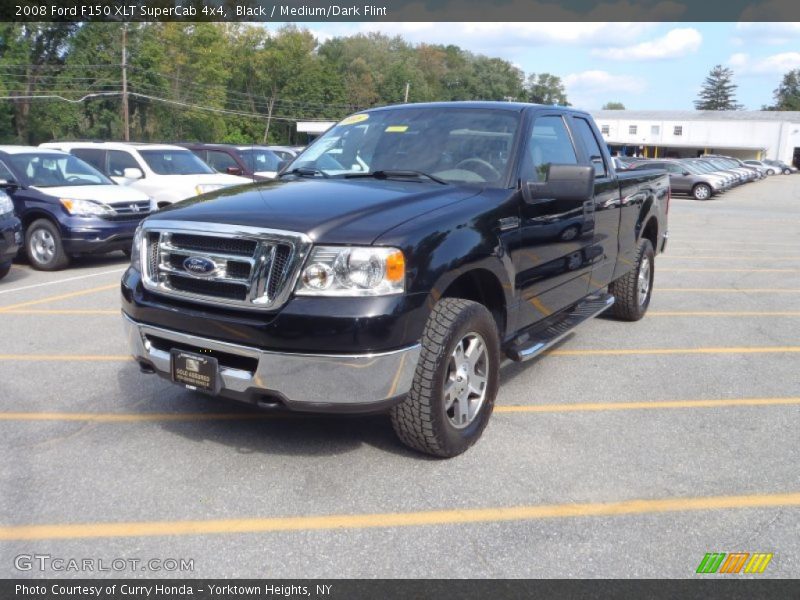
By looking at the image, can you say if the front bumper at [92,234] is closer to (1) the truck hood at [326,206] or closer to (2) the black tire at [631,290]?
(1) the truck hood at [326,206]

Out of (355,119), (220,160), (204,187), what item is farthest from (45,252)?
(355,119)

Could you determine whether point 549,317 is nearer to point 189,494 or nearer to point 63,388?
point 189,494

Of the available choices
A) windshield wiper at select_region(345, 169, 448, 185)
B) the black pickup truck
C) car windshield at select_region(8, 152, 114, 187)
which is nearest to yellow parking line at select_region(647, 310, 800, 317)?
the black pickup truck

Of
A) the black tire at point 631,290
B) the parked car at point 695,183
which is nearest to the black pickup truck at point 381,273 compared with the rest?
the black tire at point 631,290

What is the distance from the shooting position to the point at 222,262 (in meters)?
3.70

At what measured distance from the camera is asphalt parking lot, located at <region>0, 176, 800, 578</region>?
3172 millimetres

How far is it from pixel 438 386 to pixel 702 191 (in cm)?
3080

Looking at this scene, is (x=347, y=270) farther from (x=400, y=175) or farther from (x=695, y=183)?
(x=695, y=183)

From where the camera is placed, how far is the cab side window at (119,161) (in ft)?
43.3

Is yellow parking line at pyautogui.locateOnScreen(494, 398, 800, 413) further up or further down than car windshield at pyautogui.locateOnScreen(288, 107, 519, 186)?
further down

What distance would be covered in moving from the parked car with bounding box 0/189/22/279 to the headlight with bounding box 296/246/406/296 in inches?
271

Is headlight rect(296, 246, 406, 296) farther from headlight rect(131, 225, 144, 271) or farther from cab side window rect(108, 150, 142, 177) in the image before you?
cab side window rect(108, 150, 142, 177)

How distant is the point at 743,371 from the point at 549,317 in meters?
1.89

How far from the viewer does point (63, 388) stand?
16.9 ft
